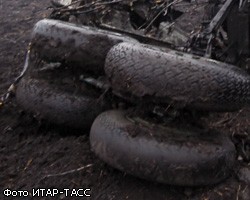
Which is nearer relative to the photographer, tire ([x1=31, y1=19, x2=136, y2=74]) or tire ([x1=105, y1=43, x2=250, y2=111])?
tire ([x1=105, y1=43, x2=250, y2=111])

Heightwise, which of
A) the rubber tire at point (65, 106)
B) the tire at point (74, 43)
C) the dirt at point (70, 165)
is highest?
the tire at point (74, 43)

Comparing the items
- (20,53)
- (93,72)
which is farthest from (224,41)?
(20,53)

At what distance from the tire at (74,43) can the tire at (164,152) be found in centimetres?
73

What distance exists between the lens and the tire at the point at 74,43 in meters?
3.45

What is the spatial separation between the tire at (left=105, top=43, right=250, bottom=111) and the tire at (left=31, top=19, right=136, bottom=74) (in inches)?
21.8

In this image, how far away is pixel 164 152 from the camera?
2709mm

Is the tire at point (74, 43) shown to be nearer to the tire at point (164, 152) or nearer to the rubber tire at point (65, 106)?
the rubber tire at point (65, 106)

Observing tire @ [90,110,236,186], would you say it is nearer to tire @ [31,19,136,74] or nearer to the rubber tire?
the rubber tire

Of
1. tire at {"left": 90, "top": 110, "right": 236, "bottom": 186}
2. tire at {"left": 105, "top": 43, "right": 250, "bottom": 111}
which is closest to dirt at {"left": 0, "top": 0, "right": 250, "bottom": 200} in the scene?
tire at {"left": 90, "top": 110, "right": 236, "bottom": 186}

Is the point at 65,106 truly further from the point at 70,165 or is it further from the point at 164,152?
the point at 164,152

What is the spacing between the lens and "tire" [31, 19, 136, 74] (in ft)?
11.3

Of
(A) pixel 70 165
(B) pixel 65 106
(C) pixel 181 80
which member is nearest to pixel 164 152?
(C) pixel 181 80

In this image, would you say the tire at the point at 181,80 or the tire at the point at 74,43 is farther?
the tire at the point at 74,43

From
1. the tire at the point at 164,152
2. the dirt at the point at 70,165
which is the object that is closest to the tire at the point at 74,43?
the dirt at the point at 70,165
